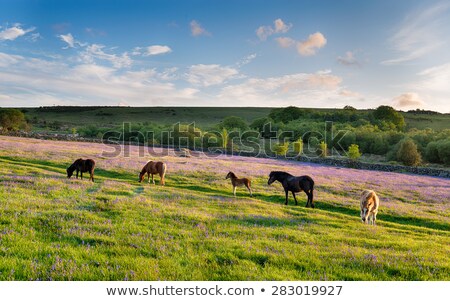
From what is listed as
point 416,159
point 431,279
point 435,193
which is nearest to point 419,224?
point 431,279

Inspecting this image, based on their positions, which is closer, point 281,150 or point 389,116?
point 281,150

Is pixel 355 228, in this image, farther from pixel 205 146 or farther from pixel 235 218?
pixel 205 146

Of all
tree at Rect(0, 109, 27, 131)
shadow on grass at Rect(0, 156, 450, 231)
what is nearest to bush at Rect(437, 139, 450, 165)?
shadow on grass at Rect(0, 156, 450, 231)

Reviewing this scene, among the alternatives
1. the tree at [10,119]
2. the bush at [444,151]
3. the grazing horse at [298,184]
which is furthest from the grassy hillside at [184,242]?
the tree at [10,119]

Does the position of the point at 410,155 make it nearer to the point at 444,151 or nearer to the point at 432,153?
the point at 444,151

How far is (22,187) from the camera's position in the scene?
1555 cm

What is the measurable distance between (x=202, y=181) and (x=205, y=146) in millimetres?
52668

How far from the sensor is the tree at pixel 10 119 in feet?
239

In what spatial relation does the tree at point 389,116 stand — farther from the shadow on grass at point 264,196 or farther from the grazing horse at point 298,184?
the grazing horse at point 298,184
